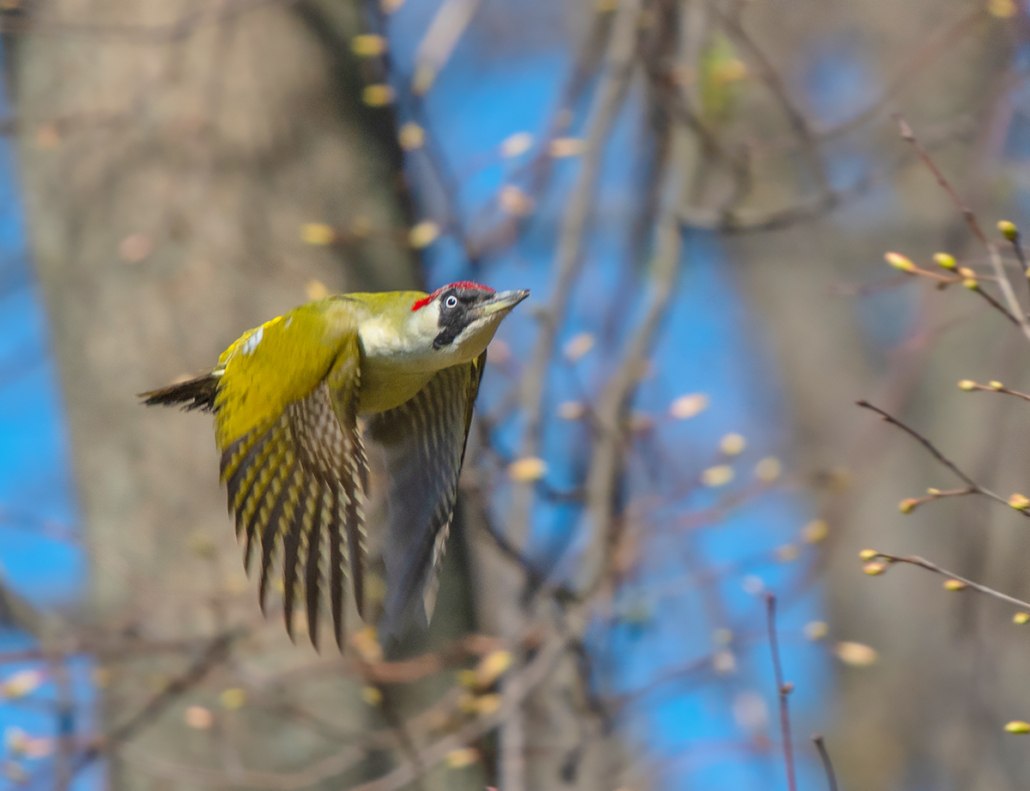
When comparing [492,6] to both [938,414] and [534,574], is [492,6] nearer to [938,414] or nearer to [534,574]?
[938,414]

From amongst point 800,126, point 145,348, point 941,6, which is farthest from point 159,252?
point 941,6

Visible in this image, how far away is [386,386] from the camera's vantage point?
239 centimetres

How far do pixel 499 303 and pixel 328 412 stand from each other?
38 cm

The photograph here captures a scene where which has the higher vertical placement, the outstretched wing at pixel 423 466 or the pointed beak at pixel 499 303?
the pointed beak at pixel 499 303

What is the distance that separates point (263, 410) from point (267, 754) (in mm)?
1173

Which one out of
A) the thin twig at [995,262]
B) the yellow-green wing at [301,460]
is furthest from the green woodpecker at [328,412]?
the thin twig at [995,262]

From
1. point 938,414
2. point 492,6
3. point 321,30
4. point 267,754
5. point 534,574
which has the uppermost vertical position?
point 492,6

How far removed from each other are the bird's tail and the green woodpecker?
71mm

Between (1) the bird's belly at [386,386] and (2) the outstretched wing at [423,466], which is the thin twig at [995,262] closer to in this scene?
(1) the bird's belly at [386,386]

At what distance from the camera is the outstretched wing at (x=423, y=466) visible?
2.55m

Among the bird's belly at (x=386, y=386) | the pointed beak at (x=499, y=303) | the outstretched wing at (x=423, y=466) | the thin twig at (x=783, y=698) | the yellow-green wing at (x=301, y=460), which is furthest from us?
the outstretched wing at (x=423, y=466)

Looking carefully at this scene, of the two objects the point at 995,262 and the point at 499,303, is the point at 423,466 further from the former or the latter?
the point at 995,262

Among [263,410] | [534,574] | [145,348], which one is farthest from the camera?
[145,348]

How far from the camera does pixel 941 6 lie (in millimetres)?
5918
